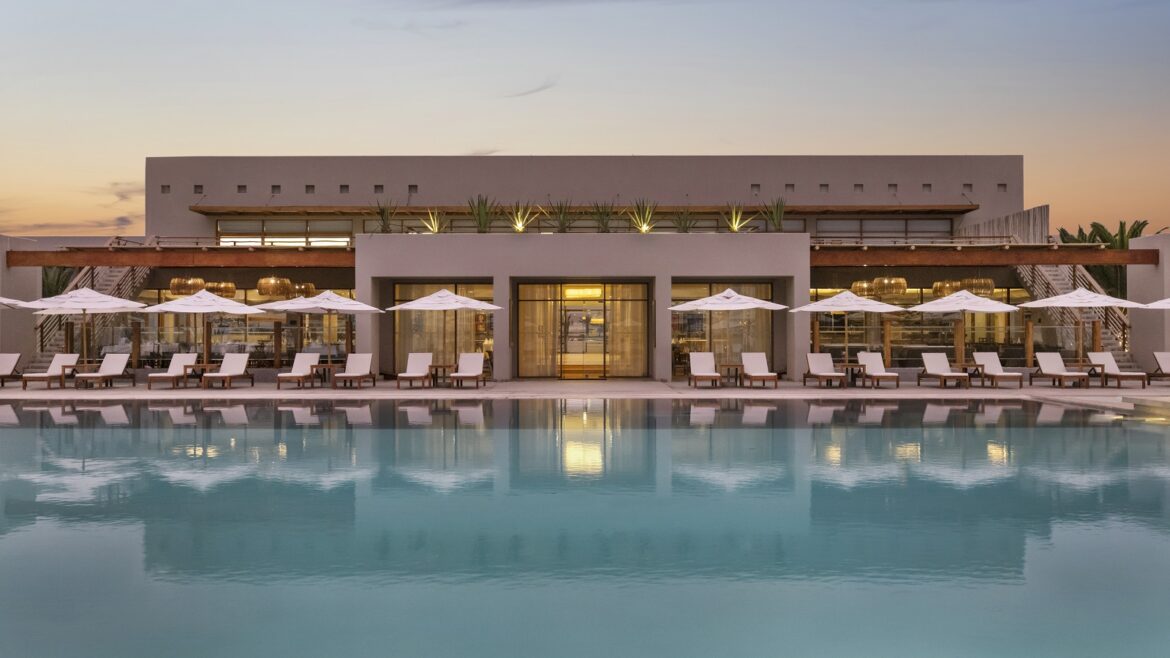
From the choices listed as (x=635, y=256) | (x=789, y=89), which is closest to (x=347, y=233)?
(x=635, y=256)

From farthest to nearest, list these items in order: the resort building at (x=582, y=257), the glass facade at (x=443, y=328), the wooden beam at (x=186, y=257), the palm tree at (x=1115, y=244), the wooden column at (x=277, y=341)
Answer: the palm tree at (x=1115, y=244) → the wooden column at (x=277, y=341) → the glass facade at (x=443, y=328) → the wooden beam at (x=186, y=257) → the resort building at (x=582, y=257)

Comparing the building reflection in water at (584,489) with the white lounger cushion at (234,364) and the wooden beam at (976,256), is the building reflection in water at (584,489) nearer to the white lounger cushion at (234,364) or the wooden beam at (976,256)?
the white lounger cushion at (234,364)

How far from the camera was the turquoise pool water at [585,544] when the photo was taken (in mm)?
4633

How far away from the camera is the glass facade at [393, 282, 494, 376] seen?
23531mm

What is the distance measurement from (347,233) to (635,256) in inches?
511

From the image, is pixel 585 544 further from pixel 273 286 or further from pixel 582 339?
pixel 273 286

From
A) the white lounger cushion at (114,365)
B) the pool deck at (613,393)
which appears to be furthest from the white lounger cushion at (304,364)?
the white lounger cushion at (114,365)

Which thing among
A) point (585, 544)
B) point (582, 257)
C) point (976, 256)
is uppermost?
point (976, 256)

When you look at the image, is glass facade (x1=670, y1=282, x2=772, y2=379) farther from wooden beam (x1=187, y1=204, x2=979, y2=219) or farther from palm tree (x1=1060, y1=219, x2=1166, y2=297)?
palm tree (x1=1060, y1=219, x2=1166, y2=297)

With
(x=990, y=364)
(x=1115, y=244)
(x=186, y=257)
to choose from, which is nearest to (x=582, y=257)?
(x=990, y=364)

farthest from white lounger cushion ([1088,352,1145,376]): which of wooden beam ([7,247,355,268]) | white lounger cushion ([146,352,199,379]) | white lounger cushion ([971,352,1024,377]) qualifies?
white lounger cushion ([146,352,199,379])

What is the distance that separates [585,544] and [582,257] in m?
15.8

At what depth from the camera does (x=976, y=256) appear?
23.3 m

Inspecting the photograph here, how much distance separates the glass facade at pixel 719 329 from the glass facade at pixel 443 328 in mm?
5284
